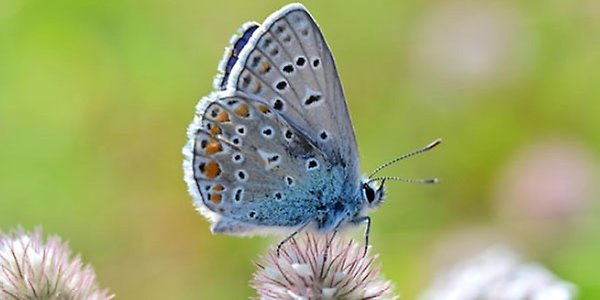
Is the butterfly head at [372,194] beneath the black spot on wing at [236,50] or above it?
beneath

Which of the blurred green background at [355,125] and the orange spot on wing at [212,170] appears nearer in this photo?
the orange spot on wing at [212,170]

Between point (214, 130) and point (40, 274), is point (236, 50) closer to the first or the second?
point (214, 130)

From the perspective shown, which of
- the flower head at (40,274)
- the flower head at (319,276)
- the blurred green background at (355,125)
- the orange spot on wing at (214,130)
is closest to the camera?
the flower head at (319,276)

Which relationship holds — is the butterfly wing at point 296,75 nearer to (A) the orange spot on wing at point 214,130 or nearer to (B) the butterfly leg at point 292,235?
(A) the orange spot on wing at point 214,130

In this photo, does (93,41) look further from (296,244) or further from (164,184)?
(296,244)

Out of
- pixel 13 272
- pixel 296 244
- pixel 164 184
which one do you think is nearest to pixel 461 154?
pixel 164 184

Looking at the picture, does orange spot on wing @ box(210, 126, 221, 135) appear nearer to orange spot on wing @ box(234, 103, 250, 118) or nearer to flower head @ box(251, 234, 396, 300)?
orange spot on wing @ box(234, 103, 250, 118)

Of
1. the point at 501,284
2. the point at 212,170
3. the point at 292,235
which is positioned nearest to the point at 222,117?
the point at 212,170

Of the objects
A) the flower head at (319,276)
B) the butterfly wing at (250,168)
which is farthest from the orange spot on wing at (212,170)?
the flower head at (319,276)
